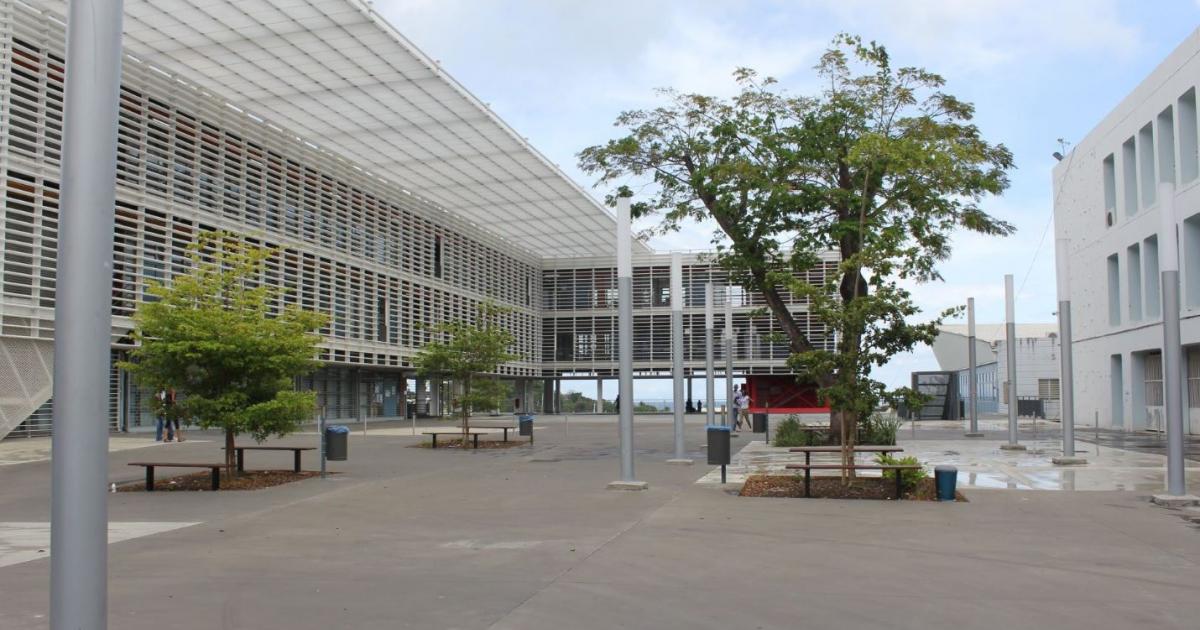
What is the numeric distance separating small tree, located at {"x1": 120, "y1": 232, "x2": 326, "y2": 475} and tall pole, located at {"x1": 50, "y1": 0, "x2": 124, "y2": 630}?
488 inches

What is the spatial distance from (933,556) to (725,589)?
8.69ft

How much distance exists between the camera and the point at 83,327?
3711 mm

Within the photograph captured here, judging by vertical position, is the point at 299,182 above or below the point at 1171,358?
above

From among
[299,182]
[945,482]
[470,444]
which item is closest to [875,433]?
[470,444]

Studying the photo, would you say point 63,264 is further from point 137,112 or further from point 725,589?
point 137,112

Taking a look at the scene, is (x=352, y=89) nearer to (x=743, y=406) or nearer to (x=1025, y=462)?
(x=743, y=406)

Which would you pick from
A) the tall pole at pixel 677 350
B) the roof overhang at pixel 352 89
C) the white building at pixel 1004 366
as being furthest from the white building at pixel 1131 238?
the roof overhang at pixel 352 89

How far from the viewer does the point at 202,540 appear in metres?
10.3

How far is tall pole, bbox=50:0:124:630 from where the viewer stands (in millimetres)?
3693

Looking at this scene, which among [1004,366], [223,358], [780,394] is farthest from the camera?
[1004,366]

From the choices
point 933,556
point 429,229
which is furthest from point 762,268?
point 429,229

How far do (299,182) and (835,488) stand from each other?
2677 centimetres

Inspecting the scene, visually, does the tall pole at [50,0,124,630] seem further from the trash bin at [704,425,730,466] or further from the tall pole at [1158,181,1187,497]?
the tall pole at [1158,181,1187,497]

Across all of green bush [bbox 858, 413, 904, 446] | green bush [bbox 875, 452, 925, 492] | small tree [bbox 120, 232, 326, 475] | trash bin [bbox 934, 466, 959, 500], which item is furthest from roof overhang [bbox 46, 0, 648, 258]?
trash bin [bbox 934, 466, 959, 500]
